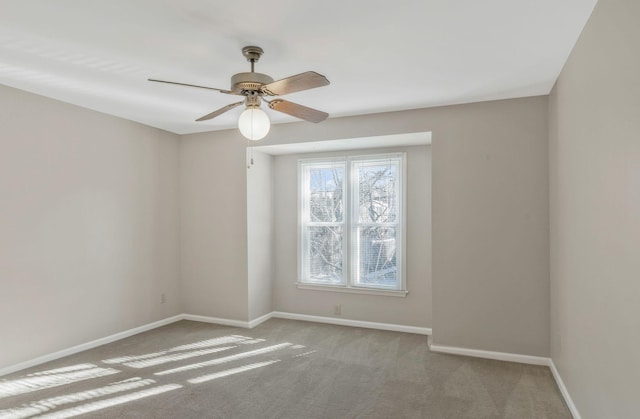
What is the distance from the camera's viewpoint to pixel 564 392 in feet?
9.55

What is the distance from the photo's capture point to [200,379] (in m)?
3.26

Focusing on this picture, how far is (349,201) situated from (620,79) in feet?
11.3

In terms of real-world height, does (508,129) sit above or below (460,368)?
above

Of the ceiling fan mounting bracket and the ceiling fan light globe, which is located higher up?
the ceiling fan mounting bracket

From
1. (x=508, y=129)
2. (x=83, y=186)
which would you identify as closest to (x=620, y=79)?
(x=508, y=129)

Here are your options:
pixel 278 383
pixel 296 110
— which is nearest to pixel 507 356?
pixel 278 383

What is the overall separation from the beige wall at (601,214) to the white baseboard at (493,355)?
475mm

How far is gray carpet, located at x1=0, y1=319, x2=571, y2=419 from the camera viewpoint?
109 inches

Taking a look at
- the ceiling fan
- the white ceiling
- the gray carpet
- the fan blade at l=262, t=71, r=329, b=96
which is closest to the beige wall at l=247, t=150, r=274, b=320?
the gray carpet

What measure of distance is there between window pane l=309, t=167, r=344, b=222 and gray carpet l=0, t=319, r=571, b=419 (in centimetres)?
167

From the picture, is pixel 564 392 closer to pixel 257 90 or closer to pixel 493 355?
pixel 493 355

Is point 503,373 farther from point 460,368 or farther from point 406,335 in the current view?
point 406,335

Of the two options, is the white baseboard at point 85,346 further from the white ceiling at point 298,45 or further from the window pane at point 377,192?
the window pane at point 377,192

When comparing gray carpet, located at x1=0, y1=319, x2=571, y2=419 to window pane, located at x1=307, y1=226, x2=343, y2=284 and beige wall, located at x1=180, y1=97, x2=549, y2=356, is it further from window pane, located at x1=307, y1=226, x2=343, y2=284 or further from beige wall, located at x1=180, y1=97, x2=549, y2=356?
window pane, located at x1=307, y1=226, x2=343, y2=284
